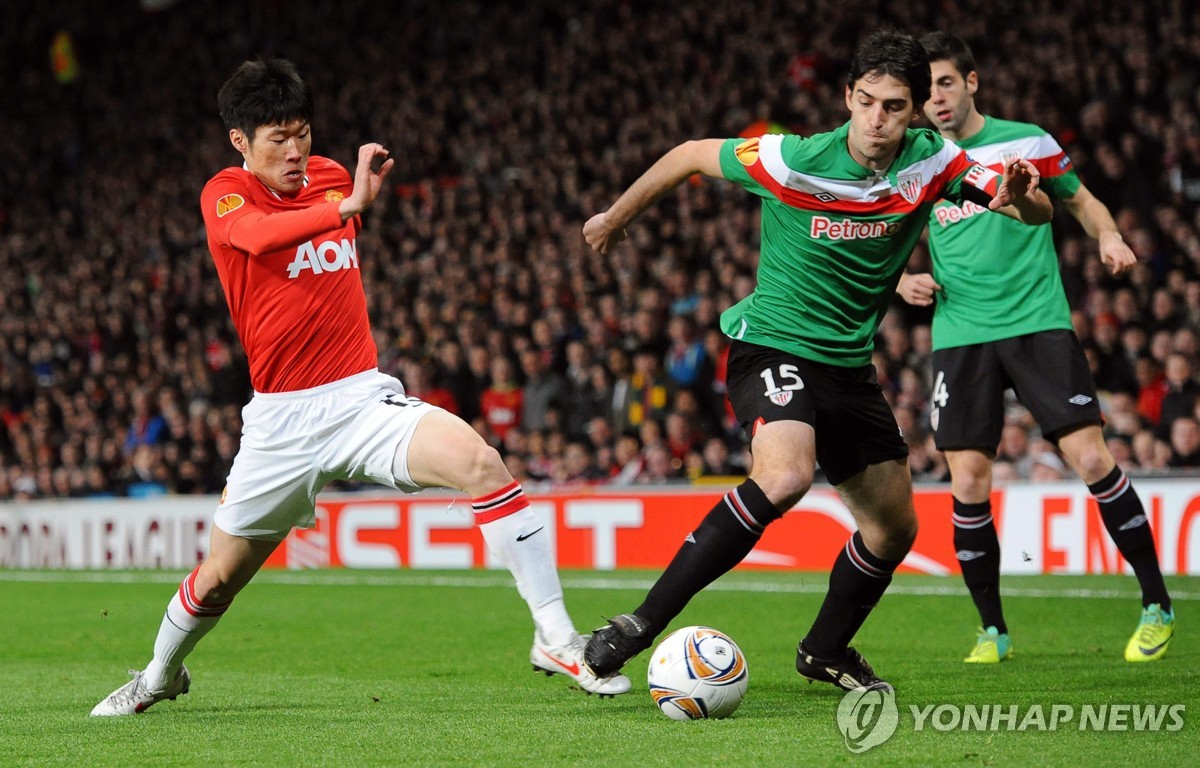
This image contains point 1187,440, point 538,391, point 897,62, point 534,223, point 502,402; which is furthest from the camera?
A: point 534,223

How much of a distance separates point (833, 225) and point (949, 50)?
6.09 ft

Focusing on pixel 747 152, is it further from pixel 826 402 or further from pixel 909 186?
pixel 826 402

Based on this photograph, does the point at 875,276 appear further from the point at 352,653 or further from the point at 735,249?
the point at 735,249

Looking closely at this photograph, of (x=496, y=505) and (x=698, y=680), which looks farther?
(x=496, y=505)

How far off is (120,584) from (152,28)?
750 inches

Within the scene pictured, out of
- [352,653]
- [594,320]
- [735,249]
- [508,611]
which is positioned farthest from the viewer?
[594,320]

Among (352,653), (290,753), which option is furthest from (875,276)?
(352,653)

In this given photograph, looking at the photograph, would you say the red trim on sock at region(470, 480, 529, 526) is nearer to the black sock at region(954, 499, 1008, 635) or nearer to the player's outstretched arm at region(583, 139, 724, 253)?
the player's outstretched arm at region(583, 139, 724, 253)

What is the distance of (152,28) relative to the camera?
30.0 metres

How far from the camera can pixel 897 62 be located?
5.13 m

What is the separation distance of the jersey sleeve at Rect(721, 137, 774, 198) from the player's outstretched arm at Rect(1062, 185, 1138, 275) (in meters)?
1.59

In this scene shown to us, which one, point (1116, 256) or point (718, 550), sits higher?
point (1116, 256)

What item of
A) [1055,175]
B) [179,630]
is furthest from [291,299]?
[1055,175]

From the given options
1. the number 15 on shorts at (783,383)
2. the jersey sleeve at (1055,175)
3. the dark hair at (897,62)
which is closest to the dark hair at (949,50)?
the jersey sleeve at (1055,175)
